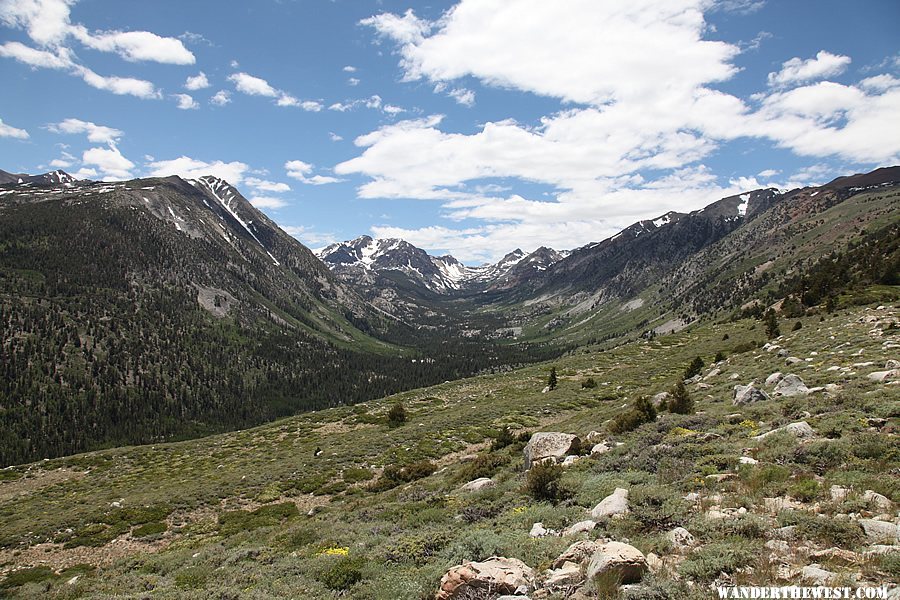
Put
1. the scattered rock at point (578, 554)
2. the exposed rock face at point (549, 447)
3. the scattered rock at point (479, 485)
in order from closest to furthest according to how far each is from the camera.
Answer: the scattered rock at point (578, 554) < the scattered rock at point (479, 485) < the exposed rock face at point (549, 447)

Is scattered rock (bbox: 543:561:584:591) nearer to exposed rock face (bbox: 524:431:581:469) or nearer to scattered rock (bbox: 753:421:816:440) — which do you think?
scattered rock (bbox: 753:421:816:440)

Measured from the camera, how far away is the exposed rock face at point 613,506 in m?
12.6

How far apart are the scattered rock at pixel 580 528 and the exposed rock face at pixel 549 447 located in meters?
9.55

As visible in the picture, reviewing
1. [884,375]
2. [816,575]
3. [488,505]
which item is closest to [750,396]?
[884,375]

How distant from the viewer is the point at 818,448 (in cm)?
1306

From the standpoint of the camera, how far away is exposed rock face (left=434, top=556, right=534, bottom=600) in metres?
8.94

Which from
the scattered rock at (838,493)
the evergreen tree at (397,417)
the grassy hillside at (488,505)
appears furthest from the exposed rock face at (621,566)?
the evergreen tree at (397,417)

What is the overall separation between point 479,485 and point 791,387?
686 inches

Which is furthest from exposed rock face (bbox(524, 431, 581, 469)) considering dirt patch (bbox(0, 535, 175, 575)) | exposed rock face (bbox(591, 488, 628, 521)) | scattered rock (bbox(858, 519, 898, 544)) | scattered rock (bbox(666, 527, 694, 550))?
dirt patch (bbox(0, 535, 175, 575))

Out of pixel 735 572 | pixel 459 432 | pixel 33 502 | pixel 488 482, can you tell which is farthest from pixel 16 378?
pixel 735 572

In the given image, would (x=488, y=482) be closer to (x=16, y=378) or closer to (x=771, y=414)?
(x=771, y=414)

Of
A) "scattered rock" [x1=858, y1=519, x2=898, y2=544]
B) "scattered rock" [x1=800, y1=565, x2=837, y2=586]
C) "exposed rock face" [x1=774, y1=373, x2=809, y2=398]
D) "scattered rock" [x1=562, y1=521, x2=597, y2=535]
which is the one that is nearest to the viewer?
"scattered rock" [x1=800, y1=565, x2=837, y2=586]

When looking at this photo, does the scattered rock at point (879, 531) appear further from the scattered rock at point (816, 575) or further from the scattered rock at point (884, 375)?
the scattered rock at point (884, 375)

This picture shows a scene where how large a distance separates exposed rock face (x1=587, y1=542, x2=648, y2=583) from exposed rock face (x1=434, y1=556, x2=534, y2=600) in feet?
4.84
